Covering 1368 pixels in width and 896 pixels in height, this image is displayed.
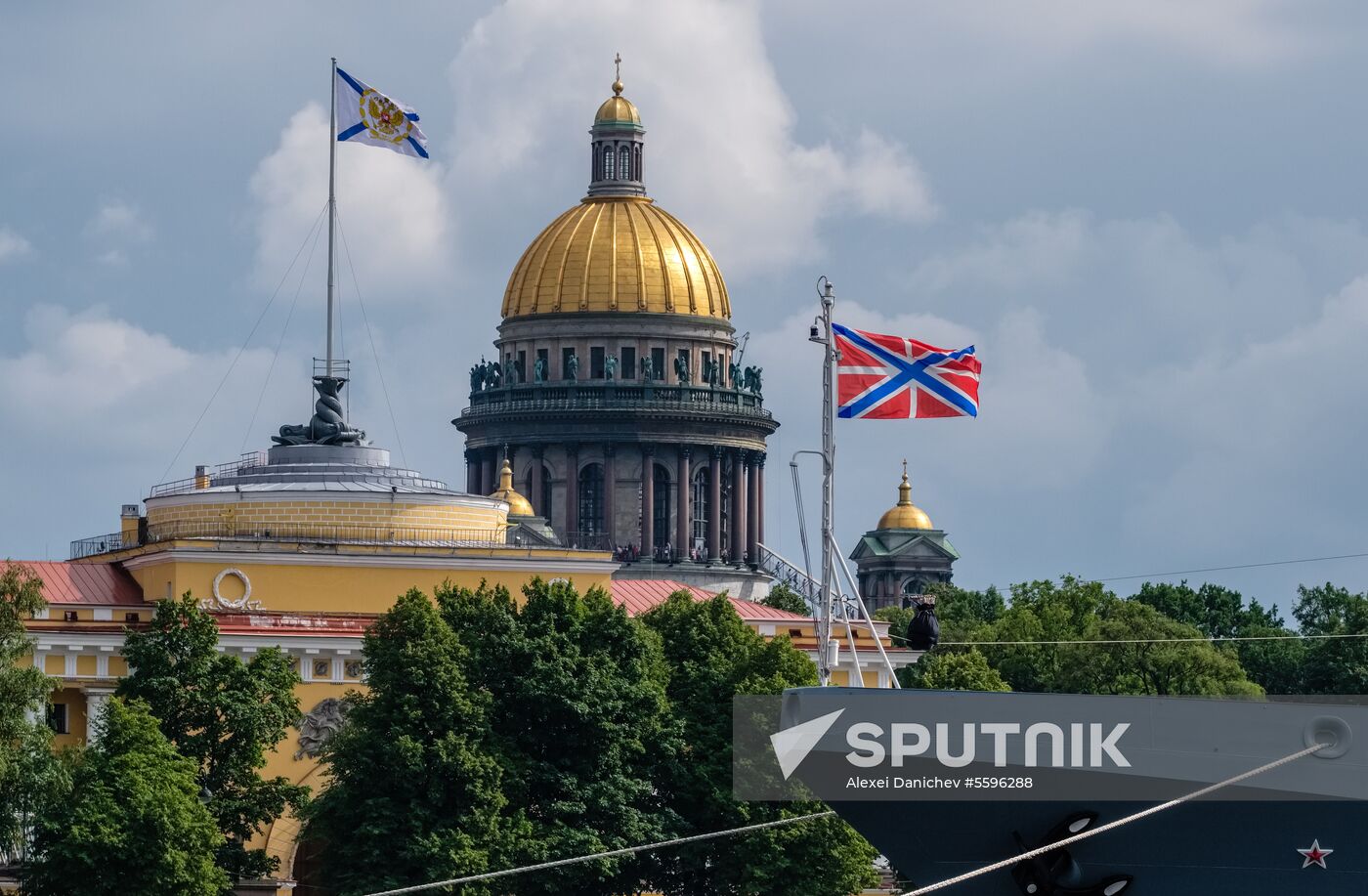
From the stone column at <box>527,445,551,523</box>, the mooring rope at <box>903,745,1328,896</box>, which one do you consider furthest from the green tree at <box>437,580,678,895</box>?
the stone column at <box>527,445,551,523</box>

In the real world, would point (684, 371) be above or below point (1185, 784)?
above

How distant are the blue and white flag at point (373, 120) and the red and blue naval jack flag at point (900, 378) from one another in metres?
40.7

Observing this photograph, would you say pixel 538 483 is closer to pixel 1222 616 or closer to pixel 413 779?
pixel 1222 616

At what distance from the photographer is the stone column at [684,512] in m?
166

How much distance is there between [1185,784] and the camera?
177 feet

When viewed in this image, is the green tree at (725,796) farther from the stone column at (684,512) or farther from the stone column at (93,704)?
the stone column at (684,512)

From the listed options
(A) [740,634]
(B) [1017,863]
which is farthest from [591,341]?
(B) [1017,863]

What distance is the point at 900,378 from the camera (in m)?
60.5

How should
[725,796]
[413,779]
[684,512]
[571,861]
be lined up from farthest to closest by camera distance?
[684,512] → [725,796] → [413,779] → [571,861]

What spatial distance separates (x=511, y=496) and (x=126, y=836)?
80.5 meters

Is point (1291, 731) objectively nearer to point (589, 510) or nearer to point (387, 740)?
point (387, 740)

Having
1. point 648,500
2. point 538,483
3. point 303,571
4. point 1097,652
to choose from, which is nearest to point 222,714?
point 303,571

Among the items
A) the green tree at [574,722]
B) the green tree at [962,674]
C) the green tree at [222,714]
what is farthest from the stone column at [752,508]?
the green tree at [222,714]

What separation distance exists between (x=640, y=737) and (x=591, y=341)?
9025cm
